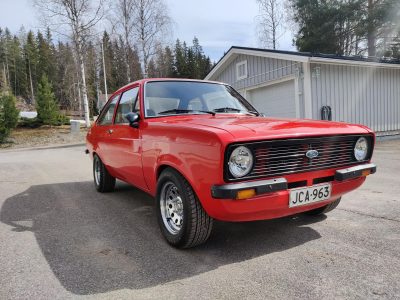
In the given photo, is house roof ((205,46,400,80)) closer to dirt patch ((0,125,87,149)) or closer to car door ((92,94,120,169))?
car door ((92,94,120,169))

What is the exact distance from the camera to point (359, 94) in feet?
40.4

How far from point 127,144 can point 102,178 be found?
1.63m

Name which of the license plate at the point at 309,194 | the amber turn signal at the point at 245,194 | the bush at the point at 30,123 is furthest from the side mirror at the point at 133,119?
the bush at the point at 30,123

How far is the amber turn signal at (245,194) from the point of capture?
236 centimetres

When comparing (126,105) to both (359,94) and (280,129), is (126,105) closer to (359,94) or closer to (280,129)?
(280,129)

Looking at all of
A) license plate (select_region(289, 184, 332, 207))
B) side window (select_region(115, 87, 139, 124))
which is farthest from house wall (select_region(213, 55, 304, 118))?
license plate (select_region(289, 184, 332, 207))

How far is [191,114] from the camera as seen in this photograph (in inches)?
141

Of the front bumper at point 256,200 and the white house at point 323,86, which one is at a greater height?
the white house at point 323,86

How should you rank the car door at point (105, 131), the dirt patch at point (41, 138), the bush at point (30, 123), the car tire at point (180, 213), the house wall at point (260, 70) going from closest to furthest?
the car tire at point (180, 213) → the car door at point (105, 131) → the house wall at point (260, 70) → the dirt patch at point (41, 138) → the bush at point (30, 123)

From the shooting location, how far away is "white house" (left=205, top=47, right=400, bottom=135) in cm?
1114

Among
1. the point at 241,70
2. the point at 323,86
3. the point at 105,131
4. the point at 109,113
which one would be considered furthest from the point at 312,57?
the point at 105,131

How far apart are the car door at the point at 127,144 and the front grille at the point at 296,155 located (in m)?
1.54

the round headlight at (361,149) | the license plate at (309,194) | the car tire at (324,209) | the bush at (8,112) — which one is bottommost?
the car tire at (324,209)

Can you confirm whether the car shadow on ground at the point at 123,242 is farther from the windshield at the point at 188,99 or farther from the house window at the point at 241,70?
the house window at the point at 241,70
